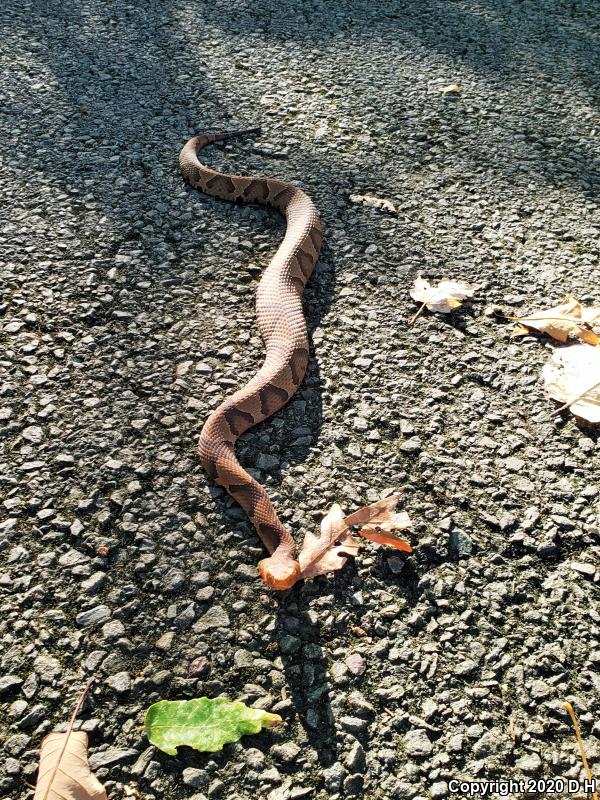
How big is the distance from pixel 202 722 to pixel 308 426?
1218 millimetres

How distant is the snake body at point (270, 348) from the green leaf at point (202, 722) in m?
0.38

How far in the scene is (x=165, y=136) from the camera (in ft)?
14.3

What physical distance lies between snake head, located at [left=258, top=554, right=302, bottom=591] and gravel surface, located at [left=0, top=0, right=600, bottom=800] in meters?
0.08

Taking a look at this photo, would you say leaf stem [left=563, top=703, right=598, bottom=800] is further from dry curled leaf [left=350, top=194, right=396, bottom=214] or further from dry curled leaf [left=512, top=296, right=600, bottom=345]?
dry curled leaf [left=350, top=194, right=396, bottom=214]

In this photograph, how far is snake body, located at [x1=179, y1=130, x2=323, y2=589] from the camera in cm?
231

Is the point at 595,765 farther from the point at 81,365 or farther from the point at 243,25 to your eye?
the point at 243,25

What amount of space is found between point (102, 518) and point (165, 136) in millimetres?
2926

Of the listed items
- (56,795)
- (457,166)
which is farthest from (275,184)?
(56,795)

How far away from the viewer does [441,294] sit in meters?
3.26

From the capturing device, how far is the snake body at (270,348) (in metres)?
2.31

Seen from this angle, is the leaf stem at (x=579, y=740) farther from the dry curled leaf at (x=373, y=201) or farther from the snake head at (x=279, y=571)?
the dry curled leaf at (x=373, y=201)

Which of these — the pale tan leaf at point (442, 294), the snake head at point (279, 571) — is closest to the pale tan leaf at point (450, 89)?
the pale tan leaf at point (442, 294)

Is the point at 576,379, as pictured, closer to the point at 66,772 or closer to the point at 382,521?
the point at 382,521

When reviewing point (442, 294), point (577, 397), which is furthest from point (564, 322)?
point (442, 294)
